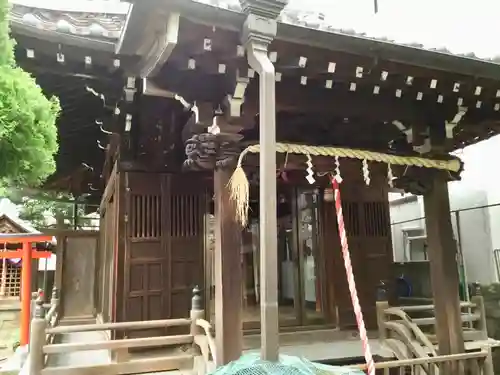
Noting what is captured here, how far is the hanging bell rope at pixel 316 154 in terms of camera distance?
4309mm

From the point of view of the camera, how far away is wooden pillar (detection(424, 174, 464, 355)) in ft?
17.1

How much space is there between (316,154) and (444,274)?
2184 millimetres

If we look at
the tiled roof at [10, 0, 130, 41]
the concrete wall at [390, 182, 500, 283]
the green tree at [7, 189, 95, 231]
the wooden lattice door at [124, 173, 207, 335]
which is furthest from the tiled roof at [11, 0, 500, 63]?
the green tree at [7, 189, 95, 231]

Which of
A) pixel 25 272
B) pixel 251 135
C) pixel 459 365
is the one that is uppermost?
pixel 251 135

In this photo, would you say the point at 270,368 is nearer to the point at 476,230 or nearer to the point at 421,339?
the point at 421,339

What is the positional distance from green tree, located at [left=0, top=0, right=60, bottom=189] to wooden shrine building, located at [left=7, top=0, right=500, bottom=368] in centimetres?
106

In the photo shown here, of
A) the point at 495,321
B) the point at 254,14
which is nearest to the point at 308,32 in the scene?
the point at 254,14

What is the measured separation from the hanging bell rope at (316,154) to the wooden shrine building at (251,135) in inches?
0.8

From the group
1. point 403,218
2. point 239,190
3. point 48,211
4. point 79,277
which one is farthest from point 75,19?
point 48,211

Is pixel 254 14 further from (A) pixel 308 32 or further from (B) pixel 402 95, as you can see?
(B) pixel 402 95

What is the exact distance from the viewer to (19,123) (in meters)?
2.55

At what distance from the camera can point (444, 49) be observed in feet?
14.3

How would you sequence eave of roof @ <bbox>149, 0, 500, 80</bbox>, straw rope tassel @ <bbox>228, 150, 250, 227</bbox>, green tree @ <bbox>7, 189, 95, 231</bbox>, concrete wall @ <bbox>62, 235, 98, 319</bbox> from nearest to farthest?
1. eave of roof @ <bbox>149, 0, 500, 80</bbox>
2. straw rope tassel @ <bbox>228, 150, 250, 227</bbox>
3. concrete wall @ <bbox>62, 235, 98, 319</bbox>
4. green tree @ <bbox>7, 189, 95, 231</bbox>

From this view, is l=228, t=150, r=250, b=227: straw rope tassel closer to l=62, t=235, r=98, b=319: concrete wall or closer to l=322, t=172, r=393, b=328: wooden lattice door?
l=322, t=172, r=393, b=328: wooden lattice door
